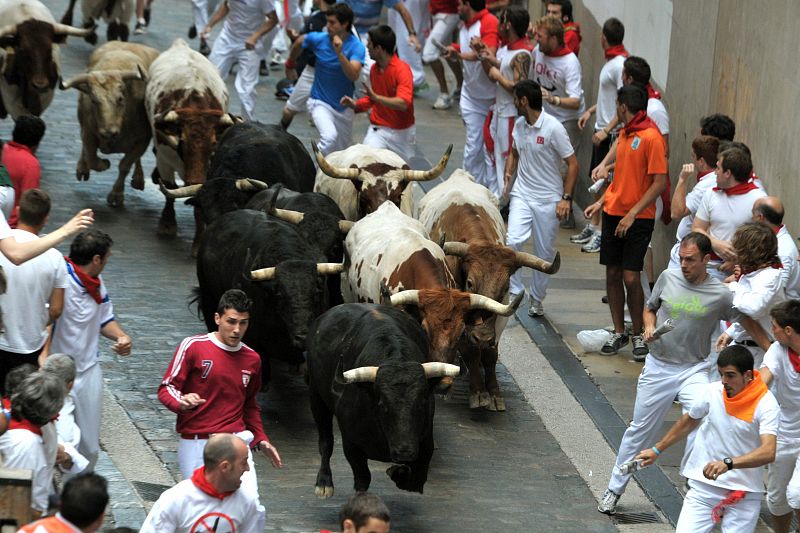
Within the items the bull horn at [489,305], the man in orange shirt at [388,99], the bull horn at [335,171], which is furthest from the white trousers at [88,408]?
the man in orange shirt at [388,99]

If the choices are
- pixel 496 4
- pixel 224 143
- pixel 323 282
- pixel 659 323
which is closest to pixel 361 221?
pixel 323 282

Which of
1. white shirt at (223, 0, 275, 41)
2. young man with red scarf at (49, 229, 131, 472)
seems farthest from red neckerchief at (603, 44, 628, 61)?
young man with red scarf at (49, 229, 131, 472)

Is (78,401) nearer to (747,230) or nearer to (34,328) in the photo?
(34,328)

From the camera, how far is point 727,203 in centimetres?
1106

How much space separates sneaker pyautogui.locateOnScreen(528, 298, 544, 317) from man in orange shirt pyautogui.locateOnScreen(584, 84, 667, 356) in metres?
1.14

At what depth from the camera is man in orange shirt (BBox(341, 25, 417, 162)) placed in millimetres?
15461

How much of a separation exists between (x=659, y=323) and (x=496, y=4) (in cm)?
1158

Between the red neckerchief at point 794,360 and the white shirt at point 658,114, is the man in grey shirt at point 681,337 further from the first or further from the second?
the white shirt at point 658,114

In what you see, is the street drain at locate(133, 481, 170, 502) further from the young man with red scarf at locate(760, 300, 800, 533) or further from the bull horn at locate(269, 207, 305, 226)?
the young man with red scarf at locate(760, 300, 800, 533)

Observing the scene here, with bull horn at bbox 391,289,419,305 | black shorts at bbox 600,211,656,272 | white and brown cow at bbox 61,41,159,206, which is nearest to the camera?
bull horn at bbox 391,289,419,305

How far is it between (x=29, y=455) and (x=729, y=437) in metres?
4.01

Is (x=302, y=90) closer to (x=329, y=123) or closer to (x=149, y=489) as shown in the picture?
(x=329, y=123)

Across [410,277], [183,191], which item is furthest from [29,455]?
[183,191]

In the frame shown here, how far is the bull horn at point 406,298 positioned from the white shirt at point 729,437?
9.37 ft
